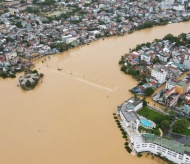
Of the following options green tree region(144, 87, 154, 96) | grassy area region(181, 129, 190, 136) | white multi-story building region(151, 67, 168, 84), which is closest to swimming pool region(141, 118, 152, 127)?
grassy area region(181, 129, 190, 136)

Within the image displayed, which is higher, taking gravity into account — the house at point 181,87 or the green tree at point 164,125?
the house at point 181,87

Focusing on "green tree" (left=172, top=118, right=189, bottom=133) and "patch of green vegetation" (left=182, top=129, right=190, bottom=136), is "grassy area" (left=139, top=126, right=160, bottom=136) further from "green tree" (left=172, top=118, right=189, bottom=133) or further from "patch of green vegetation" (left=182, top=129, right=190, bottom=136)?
"patch of green vegetation" (left=182, top=129, right=190, bottom=136)

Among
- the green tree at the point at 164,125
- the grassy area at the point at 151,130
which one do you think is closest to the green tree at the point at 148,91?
the green tree at the point at 164,125

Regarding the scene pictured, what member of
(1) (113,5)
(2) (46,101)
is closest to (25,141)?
(2) (46,101)

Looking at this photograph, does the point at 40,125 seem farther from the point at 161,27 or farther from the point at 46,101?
the point at 161,27

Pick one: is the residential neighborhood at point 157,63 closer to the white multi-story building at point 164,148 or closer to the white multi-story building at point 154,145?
the white multi-story building at point 154,145

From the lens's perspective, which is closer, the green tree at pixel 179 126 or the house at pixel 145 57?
the green tree at pixel 179 126

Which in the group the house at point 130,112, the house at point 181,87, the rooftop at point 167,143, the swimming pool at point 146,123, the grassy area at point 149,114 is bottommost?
the grassy area at point 149,114
